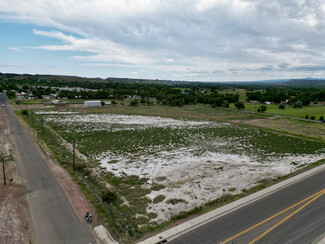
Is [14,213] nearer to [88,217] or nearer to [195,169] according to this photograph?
[88,217]

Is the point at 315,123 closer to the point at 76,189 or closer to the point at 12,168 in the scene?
the point at 76,189

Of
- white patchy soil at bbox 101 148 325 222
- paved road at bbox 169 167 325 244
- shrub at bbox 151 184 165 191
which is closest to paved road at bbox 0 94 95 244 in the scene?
white patchy soil at bbox 101 148 325 222

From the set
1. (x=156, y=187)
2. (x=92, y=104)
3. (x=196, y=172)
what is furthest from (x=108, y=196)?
(x=92, y=104)

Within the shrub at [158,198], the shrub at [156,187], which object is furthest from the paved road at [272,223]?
the shrub at [156,187]

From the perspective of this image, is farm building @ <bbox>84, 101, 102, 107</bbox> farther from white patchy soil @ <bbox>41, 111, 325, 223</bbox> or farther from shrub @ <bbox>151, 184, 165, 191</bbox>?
shrub @ <bbox>151, 184, 165, 191</bbox>

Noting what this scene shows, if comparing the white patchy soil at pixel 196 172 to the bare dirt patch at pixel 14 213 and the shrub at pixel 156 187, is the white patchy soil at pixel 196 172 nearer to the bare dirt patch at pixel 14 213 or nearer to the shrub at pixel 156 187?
the shrub at pixel 156 187
